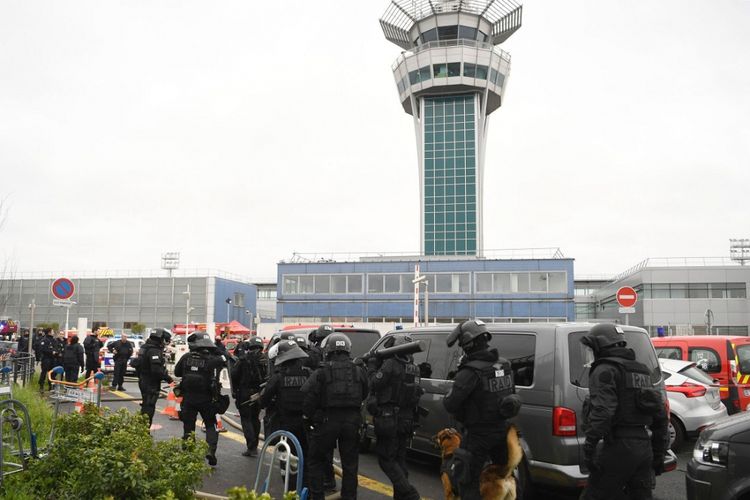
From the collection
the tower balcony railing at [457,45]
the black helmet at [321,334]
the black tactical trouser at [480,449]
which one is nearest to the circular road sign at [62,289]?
the black helmet at [321,334]

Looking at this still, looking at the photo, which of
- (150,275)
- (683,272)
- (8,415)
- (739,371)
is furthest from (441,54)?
(8,415)

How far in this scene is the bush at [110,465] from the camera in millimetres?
4836

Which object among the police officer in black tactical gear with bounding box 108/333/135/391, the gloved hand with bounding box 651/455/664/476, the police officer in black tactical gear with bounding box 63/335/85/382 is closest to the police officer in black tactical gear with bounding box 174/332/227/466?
the gloved hand with bounding box 651/455/664/476

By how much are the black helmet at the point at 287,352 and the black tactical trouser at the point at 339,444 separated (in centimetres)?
115

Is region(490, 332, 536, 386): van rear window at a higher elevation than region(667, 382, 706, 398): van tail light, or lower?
higher

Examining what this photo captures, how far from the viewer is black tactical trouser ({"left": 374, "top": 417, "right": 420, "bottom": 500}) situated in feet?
20.3

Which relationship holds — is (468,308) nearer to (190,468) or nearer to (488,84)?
(488,84)

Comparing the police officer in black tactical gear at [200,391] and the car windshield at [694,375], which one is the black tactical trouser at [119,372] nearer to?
the police officer in black tactical gear at [200,391]

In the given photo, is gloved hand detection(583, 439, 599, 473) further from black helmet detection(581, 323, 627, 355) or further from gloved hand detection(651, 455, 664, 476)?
black helmet detection(581, 323, 627, 355)

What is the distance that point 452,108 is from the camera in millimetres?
68500

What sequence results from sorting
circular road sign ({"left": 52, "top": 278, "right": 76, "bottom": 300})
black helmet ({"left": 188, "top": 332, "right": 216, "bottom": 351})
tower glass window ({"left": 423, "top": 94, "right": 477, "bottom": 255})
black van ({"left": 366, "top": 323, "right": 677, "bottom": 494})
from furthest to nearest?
tower glass window ({"left": 423, "top": 94, "right": 477, "bottom": 255})
circular road sign ({"left": 52, "top": 278, "right": 76, "bottom": 300})
black helmet ({"left": 188, "top": 332, "right": 216, "bottom": 351})
black van ({"left": 366, "top": 323, "right": 677, "bottom": 494})

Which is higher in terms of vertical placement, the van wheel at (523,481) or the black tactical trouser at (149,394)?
the black tactical trouser at (149,394)

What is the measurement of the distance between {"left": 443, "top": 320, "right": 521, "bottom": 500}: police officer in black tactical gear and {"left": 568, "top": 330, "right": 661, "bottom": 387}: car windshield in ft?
3.01

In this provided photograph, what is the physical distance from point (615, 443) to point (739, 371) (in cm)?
759
